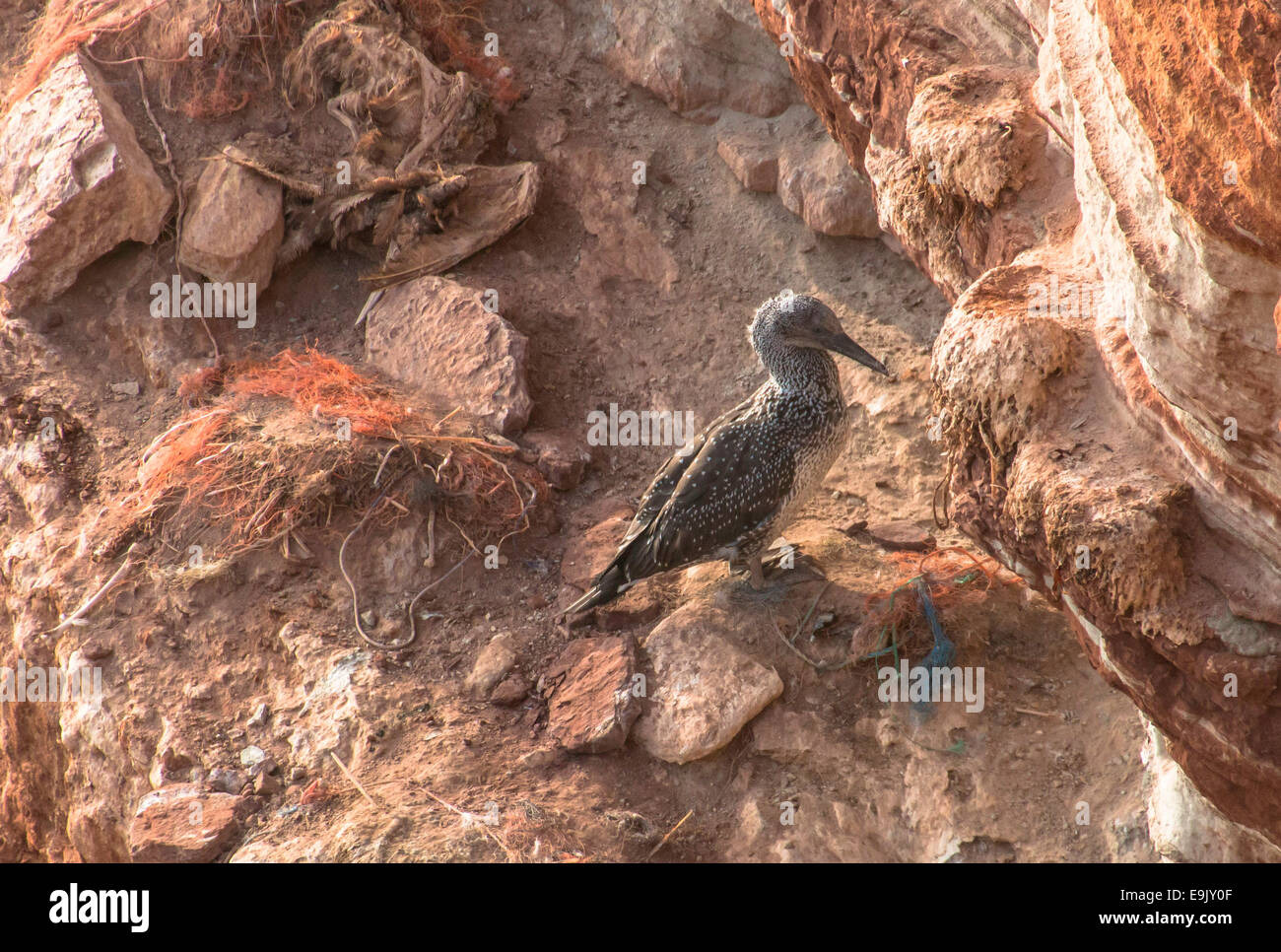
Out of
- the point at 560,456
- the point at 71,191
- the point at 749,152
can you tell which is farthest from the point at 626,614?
the point at 71,191

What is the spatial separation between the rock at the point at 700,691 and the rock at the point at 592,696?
107mm

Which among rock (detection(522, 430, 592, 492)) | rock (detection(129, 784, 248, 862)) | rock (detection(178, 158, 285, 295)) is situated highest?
rock (detection(178, 158, 285, 295))

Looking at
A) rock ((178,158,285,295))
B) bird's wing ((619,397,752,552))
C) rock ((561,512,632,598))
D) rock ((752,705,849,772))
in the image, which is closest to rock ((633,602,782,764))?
rock ((752,705,849,772))

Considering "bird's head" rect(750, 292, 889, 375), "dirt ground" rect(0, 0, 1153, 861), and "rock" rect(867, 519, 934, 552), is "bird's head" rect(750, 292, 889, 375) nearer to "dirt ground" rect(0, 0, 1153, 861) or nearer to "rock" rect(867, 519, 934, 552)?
"rock" rect(867, 519, 934, 552)

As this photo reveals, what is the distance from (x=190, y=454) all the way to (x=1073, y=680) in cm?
465

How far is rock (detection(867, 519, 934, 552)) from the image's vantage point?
5418 millimetres

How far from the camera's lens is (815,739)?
4660 millimetres

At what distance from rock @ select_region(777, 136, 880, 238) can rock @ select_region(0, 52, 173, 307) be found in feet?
13.0

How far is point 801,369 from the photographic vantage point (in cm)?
512

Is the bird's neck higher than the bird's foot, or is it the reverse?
the bird's neck

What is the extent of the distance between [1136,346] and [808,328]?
84.8 inches

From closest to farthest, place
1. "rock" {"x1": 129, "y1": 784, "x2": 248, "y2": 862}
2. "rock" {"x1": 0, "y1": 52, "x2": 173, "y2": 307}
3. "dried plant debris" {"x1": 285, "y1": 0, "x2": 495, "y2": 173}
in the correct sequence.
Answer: "rock" {"x1": 129, "y1": 784, "x2": 248, "y2": 862} < "rock" {"x1": 0, "y1": 52, "x2": 173, "y2": 307} < "dried plant debris" {"x1": 285, "y1": 0, "x2": 495, "y2": 173}

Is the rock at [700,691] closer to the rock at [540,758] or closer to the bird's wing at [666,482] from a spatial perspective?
the rock at [540,758]

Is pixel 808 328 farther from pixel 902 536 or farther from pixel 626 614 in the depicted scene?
pixel 626 614
